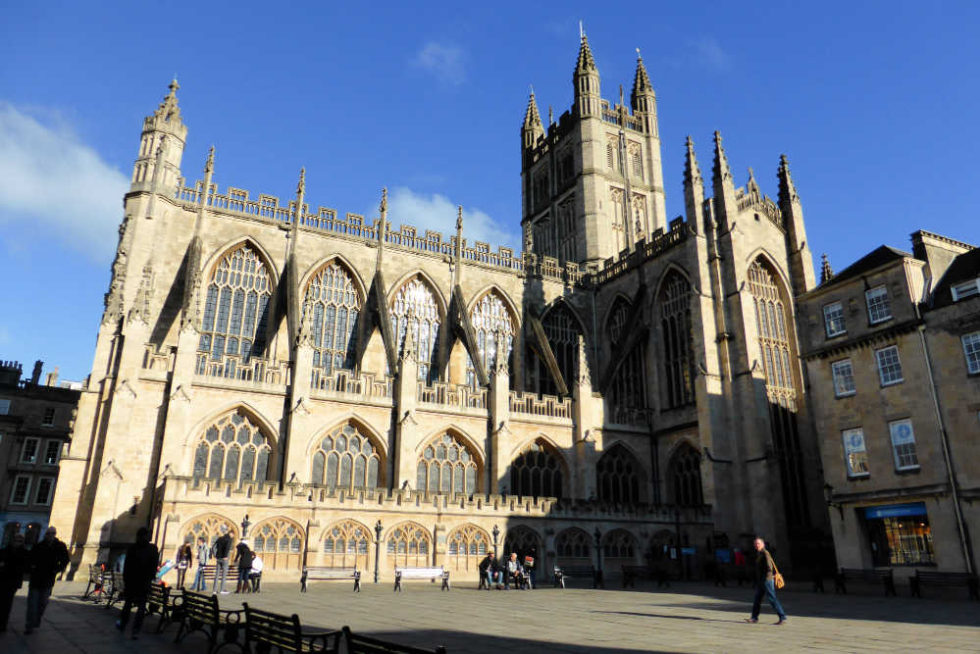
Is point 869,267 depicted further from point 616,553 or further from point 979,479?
point 616,553

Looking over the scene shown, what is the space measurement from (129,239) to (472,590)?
69.6 ft

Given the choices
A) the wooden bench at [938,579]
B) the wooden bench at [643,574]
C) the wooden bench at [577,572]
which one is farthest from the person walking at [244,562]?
the wooden bench at [938,579]

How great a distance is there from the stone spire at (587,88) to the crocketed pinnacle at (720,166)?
15.9m

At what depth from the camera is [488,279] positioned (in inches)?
1534

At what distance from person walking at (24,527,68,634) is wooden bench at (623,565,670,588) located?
1762 centimetres

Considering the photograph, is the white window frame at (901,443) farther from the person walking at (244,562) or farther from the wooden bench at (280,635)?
the wooden bench at (280,635)

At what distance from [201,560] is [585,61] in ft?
143

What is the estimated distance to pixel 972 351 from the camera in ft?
69.7

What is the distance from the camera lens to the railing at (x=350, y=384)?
2884 cm

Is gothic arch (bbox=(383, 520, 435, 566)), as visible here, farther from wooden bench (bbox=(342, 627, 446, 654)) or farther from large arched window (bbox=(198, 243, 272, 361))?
wooden bench (bbox=(342, 627, 446, 654))

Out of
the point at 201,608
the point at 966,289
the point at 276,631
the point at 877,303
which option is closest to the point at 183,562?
the point at 201,608

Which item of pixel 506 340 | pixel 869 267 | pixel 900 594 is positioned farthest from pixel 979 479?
pixel 506 340

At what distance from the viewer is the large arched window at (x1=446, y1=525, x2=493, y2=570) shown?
24.8 meters

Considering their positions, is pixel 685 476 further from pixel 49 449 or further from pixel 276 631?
pixel 49 449
